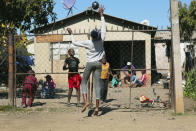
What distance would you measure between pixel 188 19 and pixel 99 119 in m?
13.1

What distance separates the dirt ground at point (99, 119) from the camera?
212 inches

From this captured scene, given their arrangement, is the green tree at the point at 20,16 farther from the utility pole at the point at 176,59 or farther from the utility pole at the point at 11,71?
the utility pole at the point at 176,59

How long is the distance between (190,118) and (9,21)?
21.4 ft

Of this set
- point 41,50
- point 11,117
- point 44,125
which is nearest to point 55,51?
point 41,50

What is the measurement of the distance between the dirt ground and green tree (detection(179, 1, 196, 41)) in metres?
11.1

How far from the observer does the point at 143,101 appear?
786cm

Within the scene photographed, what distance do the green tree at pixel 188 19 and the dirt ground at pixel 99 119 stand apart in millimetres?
11148

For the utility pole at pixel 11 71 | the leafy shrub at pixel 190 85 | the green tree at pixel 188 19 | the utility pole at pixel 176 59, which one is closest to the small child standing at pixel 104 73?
the utility pole at pixel 176 59

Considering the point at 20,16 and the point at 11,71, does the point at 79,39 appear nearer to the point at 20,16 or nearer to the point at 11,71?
the point at 20,16

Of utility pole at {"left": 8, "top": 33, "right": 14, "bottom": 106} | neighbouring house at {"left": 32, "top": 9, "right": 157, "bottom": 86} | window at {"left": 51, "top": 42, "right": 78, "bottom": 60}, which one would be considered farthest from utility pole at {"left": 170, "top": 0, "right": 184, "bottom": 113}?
window at {"left": 51, "top": 42, "right": 78, "bottom": 60}

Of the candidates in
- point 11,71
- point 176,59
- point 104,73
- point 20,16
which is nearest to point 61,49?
point 20,16

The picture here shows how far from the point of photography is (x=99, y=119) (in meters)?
6.18

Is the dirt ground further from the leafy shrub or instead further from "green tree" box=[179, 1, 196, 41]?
"green tree" box=[179, 1, 196, 41]

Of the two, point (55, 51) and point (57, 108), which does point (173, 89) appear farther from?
point (55, 51)
